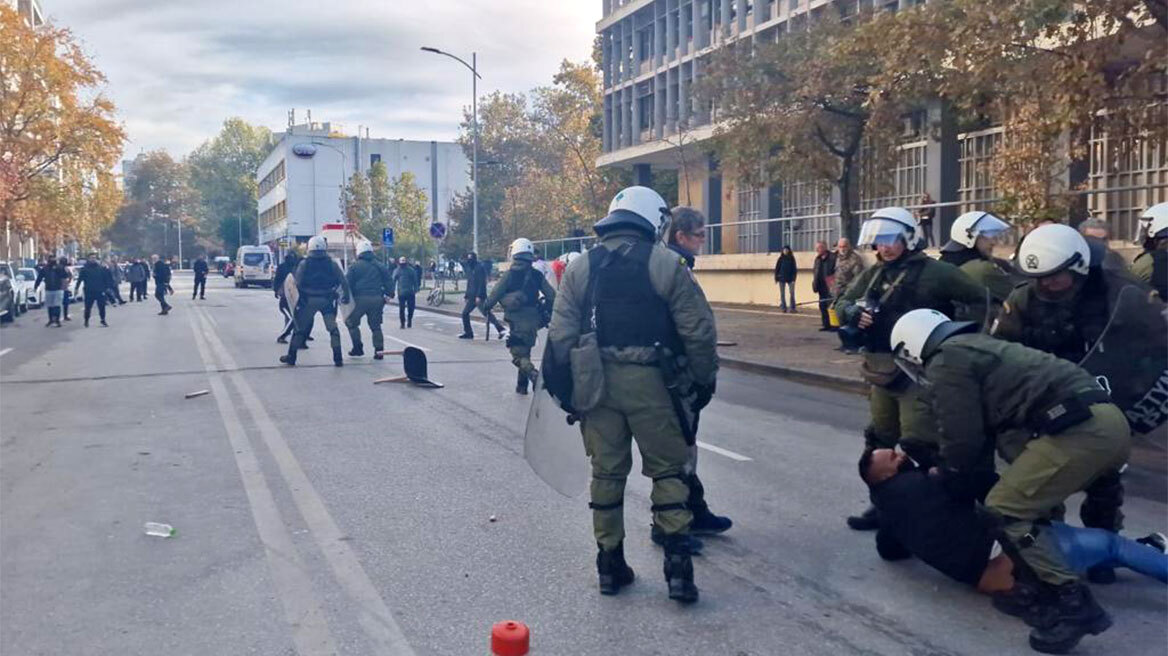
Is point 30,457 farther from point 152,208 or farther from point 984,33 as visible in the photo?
point 152,208

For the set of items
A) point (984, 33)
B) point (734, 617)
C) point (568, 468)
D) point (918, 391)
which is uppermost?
point (984, 33)

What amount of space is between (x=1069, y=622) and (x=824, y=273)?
56.9ft

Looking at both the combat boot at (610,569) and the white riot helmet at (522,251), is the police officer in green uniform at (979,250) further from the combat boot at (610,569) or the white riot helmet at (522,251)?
the white riot helmet at (522,251)

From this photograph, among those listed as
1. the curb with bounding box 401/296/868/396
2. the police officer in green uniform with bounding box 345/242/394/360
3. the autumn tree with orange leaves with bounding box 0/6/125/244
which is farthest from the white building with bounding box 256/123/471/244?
the curb with bounding box 401/296/868/396

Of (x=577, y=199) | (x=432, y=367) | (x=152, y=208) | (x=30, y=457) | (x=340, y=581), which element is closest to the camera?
(x=340, y=581)

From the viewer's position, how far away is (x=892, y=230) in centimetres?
618

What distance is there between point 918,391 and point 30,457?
22.9ft

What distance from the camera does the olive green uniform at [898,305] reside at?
6.13 metres

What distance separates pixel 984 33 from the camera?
12.1 metres

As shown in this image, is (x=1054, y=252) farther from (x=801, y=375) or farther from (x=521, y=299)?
(x=801, y=375)

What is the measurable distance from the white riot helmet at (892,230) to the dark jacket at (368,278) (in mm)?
10477

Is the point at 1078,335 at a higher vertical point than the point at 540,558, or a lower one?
higher

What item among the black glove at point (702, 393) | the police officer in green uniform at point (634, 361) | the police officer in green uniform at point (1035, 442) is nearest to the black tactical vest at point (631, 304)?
the police officer in green uniform at point (634, 361)

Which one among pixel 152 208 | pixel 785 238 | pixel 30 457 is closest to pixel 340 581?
pixel 30 457
